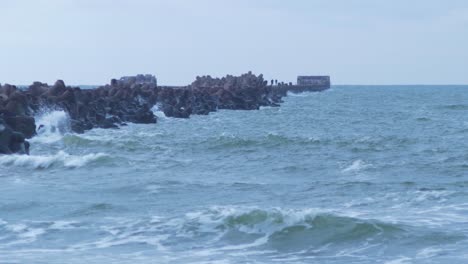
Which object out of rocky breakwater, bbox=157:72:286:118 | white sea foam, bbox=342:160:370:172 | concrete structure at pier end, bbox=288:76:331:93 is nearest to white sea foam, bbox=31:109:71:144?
white sea foam, bbox=342:160:370:172

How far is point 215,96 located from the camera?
2662 inches

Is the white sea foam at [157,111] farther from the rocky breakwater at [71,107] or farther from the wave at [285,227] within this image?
the wave at [285,227]

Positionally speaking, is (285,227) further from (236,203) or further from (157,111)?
(157,111)

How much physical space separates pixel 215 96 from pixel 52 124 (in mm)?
34449

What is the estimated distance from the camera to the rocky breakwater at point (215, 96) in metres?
55.9

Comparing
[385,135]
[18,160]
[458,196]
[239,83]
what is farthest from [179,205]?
[239,83]

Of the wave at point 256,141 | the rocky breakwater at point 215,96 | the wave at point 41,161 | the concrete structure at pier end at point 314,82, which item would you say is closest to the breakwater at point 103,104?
the rocky breakwater at point 215,96

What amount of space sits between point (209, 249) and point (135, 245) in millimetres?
1066

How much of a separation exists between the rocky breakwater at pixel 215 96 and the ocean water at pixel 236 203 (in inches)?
1013

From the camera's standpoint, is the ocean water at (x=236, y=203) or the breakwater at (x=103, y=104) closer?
the ocean water at (x=236, y=203)

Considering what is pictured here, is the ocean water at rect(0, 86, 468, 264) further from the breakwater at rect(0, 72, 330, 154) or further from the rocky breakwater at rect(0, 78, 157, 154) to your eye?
the breakwater at rect(0, 72, 330, 154)

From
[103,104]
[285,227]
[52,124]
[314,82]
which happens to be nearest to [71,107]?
[52,124]

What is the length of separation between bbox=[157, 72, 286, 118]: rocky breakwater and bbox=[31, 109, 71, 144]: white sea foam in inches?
712

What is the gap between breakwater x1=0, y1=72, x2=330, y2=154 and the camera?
27422 millimetres
